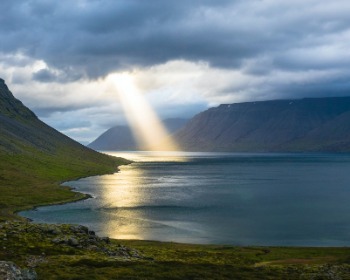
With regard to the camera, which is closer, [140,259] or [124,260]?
[124,260]

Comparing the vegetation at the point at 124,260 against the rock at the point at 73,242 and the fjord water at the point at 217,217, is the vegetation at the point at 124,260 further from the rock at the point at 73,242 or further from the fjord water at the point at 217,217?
the fjord water at the point at 217,217

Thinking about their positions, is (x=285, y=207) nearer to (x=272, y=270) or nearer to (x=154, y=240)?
(x=154, y=240)

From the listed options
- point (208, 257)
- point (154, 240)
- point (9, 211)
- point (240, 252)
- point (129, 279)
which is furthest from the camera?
point (9, 211)

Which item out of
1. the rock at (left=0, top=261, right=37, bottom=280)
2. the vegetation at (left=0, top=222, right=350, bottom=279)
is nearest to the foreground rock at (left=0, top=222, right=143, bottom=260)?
the vegetation at (left=0, top=222, right=350, bottom=279)

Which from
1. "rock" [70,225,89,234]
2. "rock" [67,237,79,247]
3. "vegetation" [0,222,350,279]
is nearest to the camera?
"vegetation" [0,222,350,279]

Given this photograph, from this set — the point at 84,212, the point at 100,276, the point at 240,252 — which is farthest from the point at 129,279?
the point at 84,212

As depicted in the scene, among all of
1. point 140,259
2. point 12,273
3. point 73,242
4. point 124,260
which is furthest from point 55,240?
point 12,273

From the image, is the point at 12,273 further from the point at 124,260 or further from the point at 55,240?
the point at 55,240

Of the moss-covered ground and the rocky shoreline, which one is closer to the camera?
the moss-covered ground

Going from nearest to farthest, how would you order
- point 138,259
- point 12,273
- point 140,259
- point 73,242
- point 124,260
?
point 12,273 → point 124,260 → point 138,259 → point 140,259 → point 73,242

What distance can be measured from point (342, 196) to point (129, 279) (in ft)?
547

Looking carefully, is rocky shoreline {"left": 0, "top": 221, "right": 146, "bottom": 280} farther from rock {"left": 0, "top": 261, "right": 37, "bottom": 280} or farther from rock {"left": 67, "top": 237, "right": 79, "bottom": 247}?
rock {"left": 0, "top": 261, "right": 37, "bottom": 280}

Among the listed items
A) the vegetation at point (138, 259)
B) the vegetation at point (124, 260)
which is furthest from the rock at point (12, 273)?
the vegetation at point (138, 259)

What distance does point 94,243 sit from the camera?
74.1 metres
